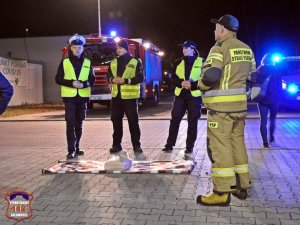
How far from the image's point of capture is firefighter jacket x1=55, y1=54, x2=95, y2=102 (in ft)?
25.7

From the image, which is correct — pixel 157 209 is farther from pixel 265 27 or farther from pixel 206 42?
pixel 206 42

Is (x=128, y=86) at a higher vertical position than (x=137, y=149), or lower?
higher

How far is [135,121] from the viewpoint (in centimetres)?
829

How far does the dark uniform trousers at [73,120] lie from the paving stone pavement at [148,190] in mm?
389

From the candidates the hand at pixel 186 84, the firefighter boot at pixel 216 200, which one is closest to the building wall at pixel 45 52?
the hand at pixel 186 84

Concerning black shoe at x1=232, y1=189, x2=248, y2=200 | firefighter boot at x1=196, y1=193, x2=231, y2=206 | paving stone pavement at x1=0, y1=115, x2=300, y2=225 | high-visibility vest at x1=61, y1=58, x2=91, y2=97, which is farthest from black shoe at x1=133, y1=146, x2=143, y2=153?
firefighter boot at x1=196, y1=193, x2=231, y2=206

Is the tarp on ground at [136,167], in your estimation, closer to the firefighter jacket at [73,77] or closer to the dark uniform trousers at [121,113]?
the dark uniform trousers at [121,113]

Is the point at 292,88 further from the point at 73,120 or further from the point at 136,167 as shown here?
the point at 136,167

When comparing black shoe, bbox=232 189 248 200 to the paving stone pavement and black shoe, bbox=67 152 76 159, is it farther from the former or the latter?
black shoe, bbox=67 152 76 159

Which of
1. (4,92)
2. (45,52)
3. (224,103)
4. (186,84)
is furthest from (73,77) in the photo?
(45,52)

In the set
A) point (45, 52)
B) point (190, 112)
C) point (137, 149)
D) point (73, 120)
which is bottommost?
point (137, 149)

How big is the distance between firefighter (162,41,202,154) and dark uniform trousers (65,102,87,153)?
5.37 ft

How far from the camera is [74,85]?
7.72m

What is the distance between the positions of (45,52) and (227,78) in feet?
87.8
